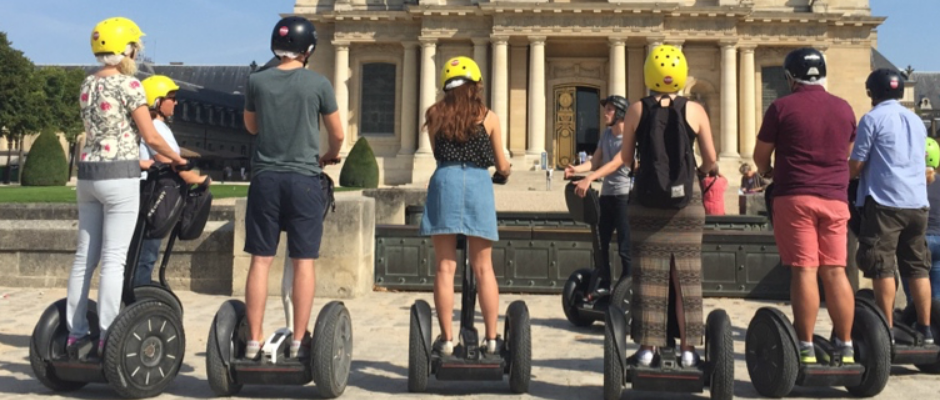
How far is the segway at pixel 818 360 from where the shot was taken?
4738 millimetres

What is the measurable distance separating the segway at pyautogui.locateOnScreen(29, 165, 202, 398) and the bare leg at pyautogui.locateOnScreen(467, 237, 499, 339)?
69.8 inches

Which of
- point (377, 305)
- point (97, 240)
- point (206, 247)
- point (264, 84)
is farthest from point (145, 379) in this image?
point (206, 247)

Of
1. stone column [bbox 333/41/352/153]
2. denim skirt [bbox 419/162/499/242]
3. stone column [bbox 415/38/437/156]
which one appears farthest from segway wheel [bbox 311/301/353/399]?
stone column [bbox 333/41/352/153]

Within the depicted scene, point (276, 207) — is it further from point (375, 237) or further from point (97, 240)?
point (375, 237)

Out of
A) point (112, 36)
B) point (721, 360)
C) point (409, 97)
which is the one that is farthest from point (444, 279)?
point (409, 97)

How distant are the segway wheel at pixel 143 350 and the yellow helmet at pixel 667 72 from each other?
308 cm

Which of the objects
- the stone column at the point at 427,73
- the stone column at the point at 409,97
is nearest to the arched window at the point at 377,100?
the stone column at the point at 409,97

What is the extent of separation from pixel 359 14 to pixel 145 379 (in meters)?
38.3

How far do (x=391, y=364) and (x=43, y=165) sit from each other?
30.3 m

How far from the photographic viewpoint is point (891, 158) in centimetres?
550

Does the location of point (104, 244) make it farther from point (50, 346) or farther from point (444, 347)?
point (444, 347)

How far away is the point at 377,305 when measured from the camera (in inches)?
352

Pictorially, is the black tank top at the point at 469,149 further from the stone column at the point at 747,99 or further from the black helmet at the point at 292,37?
the stone column at the point at 747,99

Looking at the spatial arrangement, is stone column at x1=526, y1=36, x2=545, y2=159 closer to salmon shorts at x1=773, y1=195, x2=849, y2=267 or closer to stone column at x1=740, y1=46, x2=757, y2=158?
stone column at x1=740, y1=46, x2=757, y2=158
